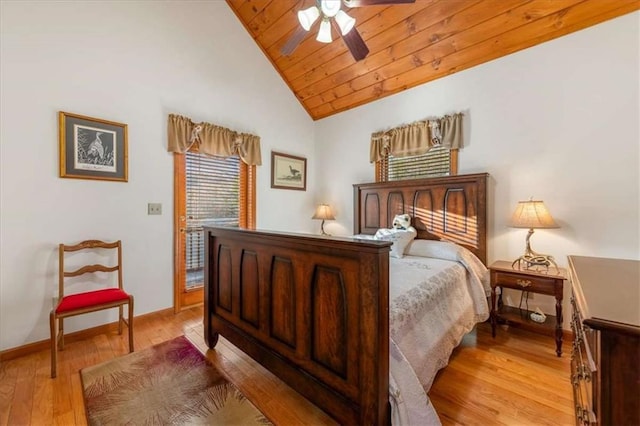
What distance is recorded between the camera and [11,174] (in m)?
2.21

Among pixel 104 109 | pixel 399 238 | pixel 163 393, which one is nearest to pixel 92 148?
pixel 104 109

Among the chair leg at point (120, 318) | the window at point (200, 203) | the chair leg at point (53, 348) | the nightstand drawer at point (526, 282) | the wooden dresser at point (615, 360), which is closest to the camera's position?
the wooden dresser at point (615, 360)

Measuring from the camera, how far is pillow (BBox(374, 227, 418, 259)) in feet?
9.51

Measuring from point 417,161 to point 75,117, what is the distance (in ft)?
11.9

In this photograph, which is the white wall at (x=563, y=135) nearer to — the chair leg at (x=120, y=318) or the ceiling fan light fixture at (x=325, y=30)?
the ceiling fan light fixture at (x=325, y=30)

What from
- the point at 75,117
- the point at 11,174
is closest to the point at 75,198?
the point at 11,174

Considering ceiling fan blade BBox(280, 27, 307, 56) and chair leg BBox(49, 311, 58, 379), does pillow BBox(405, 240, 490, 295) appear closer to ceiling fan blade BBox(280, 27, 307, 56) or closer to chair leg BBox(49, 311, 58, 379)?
ceiling fan blade BBox(280, 27, 307, 56)

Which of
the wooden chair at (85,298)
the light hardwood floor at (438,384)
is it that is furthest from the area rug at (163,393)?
the wooden chair at (85,298)

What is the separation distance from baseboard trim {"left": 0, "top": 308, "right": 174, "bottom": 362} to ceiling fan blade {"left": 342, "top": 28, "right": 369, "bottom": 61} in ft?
10.9

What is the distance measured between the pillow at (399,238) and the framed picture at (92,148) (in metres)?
2.84

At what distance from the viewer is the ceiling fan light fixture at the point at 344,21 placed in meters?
2.08

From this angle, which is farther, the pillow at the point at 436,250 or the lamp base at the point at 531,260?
the pillow at the point at 436,250

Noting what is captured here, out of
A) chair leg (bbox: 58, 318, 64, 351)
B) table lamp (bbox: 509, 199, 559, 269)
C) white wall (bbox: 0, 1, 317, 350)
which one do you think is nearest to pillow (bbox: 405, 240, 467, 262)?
table lamp (bbox: 509, 199, 559, 269)

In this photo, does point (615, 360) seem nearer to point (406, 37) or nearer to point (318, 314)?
point (318, 314)
